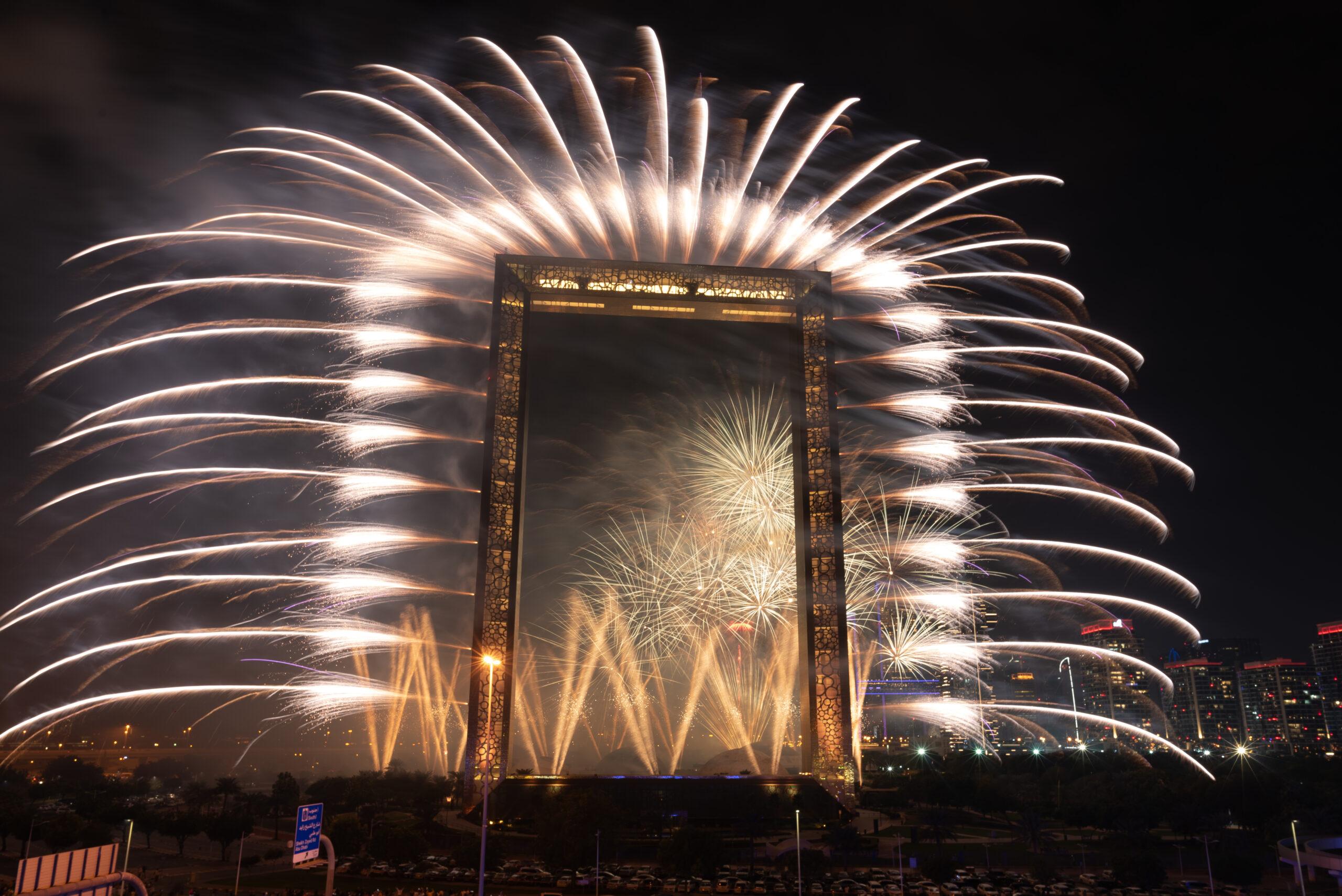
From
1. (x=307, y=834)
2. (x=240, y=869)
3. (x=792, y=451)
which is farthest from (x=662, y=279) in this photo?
(x=240, y=869)

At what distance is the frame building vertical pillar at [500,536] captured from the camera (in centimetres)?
2105

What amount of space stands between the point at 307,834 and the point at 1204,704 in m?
123

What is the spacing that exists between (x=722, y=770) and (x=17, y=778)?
3237cm

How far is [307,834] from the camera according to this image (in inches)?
420

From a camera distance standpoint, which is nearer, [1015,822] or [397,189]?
[397,189]

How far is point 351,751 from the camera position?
6681 cm

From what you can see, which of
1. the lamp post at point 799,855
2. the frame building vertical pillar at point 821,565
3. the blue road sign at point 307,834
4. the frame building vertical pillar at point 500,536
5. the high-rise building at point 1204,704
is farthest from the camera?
the high-rise building at point 1204,704

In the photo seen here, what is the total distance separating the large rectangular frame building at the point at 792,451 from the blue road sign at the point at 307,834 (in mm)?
9653

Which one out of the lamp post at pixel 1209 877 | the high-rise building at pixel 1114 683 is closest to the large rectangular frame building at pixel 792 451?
the lamp post at pixel 1209 877

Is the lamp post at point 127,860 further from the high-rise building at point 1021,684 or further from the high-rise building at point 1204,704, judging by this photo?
the high-rise building at point 1021,684

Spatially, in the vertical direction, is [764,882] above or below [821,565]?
below

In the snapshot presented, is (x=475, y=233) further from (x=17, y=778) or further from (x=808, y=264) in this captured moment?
(x=17, y=778)

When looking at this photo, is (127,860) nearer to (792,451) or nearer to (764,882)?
(764,882)

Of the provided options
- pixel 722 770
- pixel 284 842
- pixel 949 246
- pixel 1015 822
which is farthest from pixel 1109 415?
pixel 284 842
